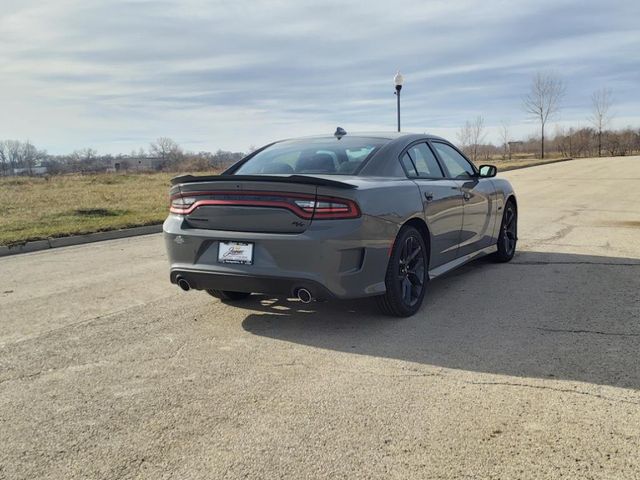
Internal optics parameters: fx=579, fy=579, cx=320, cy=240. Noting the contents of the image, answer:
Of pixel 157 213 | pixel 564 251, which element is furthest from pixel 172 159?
pixel 564 251

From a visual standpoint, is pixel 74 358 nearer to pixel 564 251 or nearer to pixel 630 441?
pixel 630 441

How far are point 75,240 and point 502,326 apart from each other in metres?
8.04

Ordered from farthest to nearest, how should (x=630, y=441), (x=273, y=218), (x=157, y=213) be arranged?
(x=157, y=213) → (x=273, y=218) → (x=630, y=441)

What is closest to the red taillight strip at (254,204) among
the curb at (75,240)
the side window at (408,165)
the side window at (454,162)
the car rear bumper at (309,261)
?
the car rear bumper at (309,261)

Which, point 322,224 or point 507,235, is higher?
point 322,224

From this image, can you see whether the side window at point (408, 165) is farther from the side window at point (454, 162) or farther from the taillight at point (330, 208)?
the taillight at point (330, 208)

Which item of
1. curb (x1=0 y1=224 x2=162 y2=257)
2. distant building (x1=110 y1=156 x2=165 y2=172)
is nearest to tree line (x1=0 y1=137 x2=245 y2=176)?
distant building (x1=110 y1=156 x2=165 y2=172)

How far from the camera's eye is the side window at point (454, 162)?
19.3ft

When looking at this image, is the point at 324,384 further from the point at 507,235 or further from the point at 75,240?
the point at 75,240

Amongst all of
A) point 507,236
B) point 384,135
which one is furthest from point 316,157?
point 507,236

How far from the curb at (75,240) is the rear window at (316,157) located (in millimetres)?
5701

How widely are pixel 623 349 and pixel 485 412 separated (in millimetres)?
1442

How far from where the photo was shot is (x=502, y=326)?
4406mm

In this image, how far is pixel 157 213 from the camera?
13.6 meters
